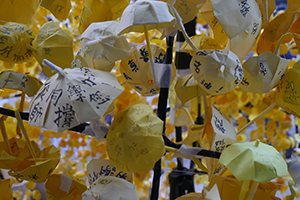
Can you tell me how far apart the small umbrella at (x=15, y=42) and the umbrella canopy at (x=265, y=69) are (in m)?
0.37

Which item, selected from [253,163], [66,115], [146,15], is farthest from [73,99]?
[253,163]

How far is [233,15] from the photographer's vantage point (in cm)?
40

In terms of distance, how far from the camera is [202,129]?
1.63ft

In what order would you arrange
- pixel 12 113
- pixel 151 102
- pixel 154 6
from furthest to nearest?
pixel 151 102 → pixel 12 113 → pixel 154 6

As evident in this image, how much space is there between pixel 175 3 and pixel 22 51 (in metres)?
0.27

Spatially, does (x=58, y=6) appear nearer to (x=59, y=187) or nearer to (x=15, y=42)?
(x=15, y=42)

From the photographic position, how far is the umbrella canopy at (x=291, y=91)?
1.41ft

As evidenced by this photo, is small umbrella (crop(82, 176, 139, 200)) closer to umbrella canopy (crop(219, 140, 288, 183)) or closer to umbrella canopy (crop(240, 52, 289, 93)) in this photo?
umbrella canopy (crop(219, 140, 288, 183))

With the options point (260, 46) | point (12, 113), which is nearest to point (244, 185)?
point (260, 46)

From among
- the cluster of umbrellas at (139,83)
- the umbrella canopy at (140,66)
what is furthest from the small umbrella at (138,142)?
the umbrella canopy at (140,66)

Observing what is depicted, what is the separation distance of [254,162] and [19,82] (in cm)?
39

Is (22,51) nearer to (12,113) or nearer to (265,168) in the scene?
(12,113)

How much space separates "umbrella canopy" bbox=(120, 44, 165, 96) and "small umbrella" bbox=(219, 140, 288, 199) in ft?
0.59

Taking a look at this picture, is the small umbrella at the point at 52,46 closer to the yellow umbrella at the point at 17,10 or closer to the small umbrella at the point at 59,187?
the yellow umbrella at the point at 17,10
